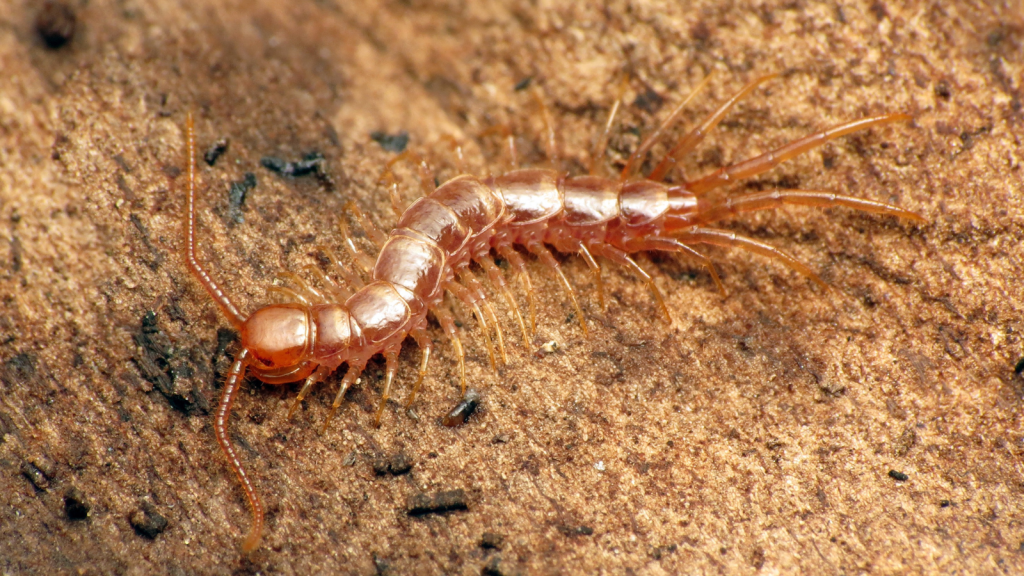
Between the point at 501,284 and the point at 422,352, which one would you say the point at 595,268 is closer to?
the point at 501,284

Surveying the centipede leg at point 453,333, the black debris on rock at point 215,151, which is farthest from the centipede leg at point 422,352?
the black debris on rock at point 215,151

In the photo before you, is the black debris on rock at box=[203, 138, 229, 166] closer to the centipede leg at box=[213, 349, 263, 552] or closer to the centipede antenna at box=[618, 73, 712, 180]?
the centipede leg at box=[213, 349, 263, 552]

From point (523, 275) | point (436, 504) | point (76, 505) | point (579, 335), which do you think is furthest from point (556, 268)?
point (76, 505)

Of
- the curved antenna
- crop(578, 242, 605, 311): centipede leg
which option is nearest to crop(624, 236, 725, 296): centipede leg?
crop(578, 242, 605, 311): centipede leg

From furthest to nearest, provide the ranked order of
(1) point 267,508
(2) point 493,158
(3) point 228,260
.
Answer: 1. (2) point 493,158
2. (3) point 228,260
3. (1) point 267,508

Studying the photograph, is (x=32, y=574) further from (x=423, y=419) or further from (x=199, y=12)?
(x=199, y=12)

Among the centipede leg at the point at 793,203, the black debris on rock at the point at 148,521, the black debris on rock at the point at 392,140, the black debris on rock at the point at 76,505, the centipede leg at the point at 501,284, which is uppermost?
the black debris on rock at the point at 392,140

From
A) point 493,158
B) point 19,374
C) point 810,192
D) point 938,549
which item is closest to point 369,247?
point 493,158

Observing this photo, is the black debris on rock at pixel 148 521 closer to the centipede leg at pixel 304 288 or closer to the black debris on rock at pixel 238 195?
the centipede leg at pixel 304 288
